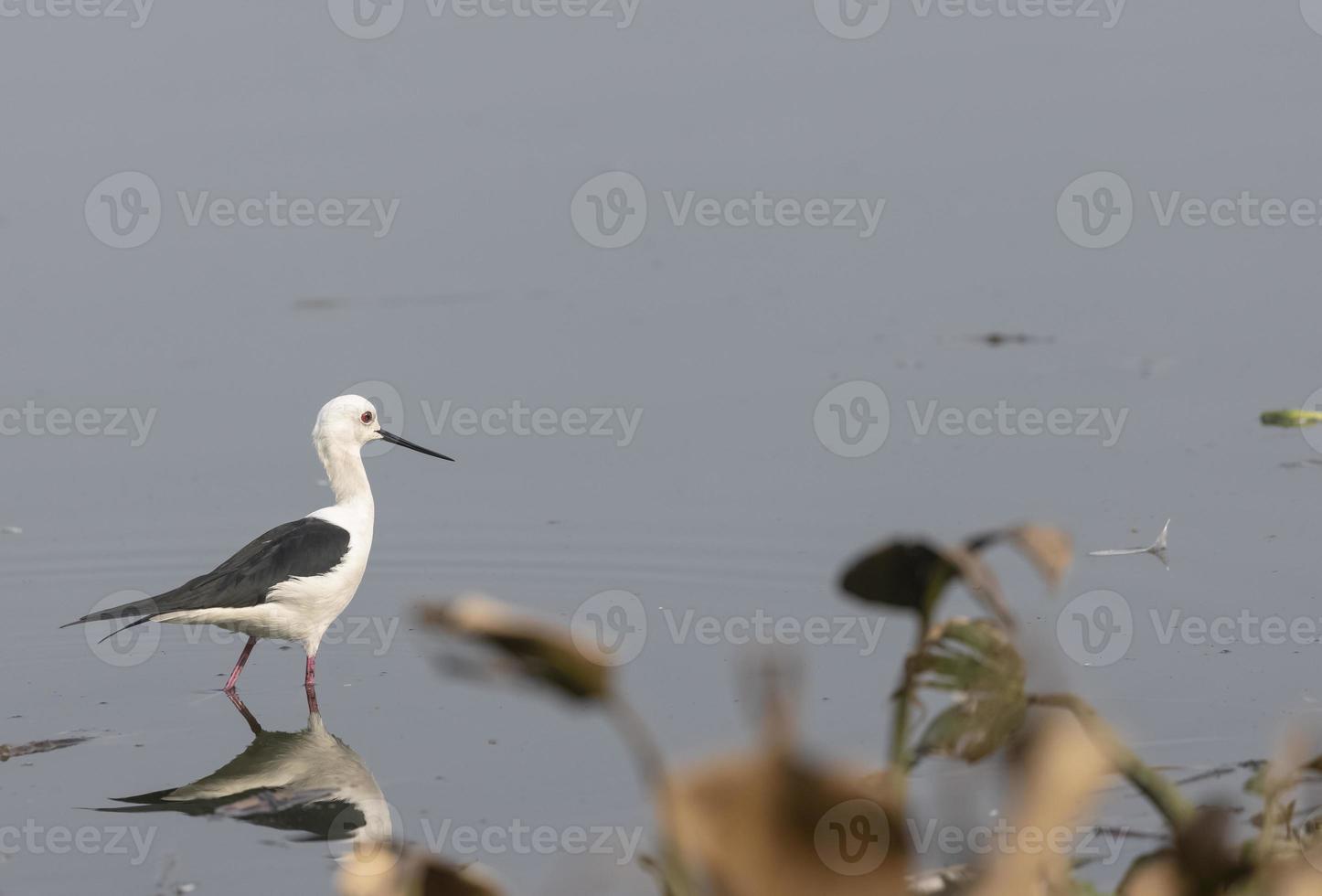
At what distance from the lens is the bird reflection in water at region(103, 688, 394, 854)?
5922 millimetres

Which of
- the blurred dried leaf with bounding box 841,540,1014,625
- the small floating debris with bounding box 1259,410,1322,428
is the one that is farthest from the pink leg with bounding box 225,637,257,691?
the blurred dried leaf with bounding box 841,540,1014,625

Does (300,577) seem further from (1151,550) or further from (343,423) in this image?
(1151,550)

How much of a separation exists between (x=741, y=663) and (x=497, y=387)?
913 cm

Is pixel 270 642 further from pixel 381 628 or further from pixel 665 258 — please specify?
pixel 665 258

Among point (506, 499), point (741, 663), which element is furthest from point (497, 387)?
point (741, 663)

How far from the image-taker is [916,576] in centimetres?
182

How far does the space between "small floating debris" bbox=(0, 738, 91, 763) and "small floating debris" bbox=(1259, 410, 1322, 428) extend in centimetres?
599

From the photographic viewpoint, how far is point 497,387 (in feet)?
33.5

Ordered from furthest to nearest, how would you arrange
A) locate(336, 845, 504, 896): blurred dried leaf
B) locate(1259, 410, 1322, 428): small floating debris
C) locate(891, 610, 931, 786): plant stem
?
locate(1259, 410, 1322, 428): small floating debris
locate(891, 610, 931, 786): plant stem
locate(336, 845, 504, 896): blurred dried leaf

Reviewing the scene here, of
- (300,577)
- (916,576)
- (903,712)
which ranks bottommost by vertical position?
(903,712)

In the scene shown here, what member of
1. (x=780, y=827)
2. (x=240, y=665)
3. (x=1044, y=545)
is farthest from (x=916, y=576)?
(x=240, y=665)

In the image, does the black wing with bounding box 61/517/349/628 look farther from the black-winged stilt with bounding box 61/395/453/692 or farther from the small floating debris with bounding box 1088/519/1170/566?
the small floating debris with bounding box 1088/519/1170/566

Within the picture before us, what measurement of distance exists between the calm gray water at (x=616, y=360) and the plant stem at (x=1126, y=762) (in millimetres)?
2548

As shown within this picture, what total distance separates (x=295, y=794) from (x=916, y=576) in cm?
487
